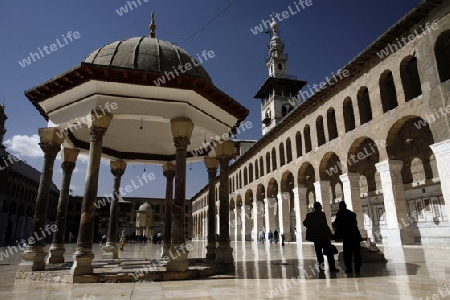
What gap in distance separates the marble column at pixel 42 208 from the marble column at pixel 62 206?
102cm

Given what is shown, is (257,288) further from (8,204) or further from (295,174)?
(8,204)

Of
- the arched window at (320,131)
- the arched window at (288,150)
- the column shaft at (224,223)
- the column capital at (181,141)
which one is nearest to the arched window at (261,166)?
the arched window at (288,150)

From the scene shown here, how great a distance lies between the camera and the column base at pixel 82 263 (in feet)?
19.0

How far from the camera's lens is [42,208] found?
7594 mm

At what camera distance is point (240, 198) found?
35438mm

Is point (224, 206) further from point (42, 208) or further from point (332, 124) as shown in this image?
point (332, 124)

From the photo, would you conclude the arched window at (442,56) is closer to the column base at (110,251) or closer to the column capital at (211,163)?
the column capital at (211,163)

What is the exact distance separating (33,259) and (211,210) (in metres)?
4.71

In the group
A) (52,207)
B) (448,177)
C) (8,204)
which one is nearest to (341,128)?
(448,177)

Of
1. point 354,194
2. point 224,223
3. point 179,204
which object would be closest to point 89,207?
point 179,204

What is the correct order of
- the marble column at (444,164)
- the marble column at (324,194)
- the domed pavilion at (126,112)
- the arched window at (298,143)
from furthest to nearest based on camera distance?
1. the arched window at (298,143)
2. the marble column at (324,194)
3. the marble column at (444,164)
4. the domed pavilion at (126,112)

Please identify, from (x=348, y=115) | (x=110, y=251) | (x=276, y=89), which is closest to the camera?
(x=110, y=251)

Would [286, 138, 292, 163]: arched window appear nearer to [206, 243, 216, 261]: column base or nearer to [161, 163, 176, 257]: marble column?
[161, 163, 176, 257]: marble column

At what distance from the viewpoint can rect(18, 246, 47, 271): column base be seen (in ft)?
22.4
